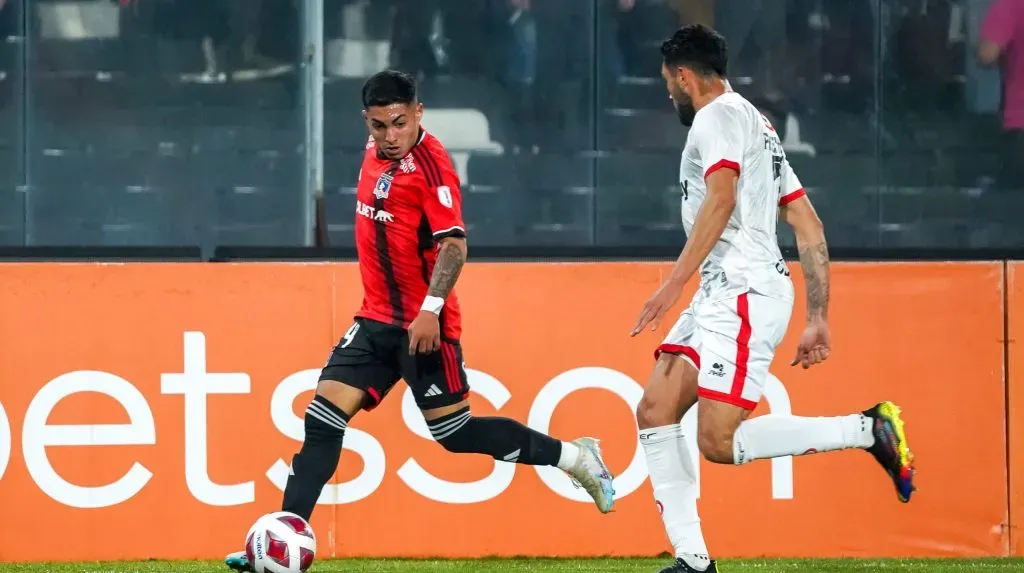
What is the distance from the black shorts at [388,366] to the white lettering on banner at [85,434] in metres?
1.28

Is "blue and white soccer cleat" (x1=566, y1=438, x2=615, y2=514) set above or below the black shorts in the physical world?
below

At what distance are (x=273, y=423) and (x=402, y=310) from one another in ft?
3.91

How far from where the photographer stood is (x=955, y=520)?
21.4ft

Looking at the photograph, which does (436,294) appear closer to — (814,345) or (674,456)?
(674,456)

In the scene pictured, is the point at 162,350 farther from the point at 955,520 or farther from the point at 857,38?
the point at 857,38

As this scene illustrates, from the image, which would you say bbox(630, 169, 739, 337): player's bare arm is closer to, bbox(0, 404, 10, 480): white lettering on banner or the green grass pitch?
the green grass pitch

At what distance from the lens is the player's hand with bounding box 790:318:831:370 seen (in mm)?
4895

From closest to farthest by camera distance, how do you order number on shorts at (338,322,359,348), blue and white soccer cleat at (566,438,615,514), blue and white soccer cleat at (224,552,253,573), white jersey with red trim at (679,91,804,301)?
white jersey with red trim at (679,91,804,301) → blue and white soccer cleat at (224,552,253,573) → number on shorts at (338,322,359,348) → blue and white soccer cleat at (566,438,615,514)

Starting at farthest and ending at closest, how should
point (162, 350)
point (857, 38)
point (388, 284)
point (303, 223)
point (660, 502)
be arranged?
point (857, 38) → point (303, 223) → point (162, 350) → point (388, 284) → point (660, 502)

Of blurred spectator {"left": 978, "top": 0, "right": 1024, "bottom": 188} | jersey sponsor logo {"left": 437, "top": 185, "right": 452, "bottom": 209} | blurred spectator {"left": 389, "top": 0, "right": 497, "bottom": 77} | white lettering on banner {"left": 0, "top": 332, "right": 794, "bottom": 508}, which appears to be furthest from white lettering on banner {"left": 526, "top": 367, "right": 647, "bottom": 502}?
blurred spectator {"left": 978, "top": 0, "right": 1024, "bottom": 188}

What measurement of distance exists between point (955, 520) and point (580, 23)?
3.85 metres

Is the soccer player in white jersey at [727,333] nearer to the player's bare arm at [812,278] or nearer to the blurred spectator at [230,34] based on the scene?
the player's bare arm at [812,278]

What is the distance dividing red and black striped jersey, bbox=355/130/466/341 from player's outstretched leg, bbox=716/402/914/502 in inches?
54.4

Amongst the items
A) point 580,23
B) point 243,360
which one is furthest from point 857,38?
point 243,360
